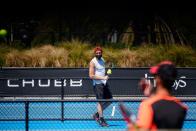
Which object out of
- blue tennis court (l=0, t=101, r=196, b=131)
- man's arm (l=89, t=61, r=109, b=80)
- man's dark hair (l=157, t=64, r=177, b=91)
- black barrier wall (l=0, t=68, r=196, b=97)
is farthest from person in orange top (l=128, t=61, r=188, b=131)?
black barrier wall (l=0, t=68, r=196, b=97)

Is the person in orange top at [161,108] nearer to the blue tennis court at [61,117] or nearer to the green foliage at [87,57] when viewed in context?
the blue tennis court at [61,117]

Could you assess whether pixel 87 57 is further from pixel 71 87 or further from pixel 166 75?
pixel 166 75

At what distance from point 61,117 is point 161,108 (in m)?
8.10

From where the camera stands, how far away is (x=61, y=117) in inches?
516

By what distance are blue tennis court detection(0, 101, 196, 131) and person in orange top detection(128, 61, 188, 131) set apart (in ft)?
21.3

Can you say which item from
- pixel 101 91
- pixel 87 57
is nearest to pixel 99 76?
pixel 101 91

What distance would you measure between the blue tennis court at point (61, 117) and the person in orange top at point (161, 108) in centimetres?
649

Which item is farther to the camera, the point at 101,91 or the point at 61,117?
the point at 101,91

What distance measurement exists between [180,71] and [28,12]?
1314 centimetres

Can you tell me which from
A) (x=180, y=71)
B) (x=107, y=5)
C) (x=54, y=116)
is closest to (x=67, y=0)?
(x=107, y=5)

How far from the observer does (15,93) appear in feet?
56.7

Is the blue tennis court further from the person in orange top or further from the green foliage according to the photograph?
the green foliage

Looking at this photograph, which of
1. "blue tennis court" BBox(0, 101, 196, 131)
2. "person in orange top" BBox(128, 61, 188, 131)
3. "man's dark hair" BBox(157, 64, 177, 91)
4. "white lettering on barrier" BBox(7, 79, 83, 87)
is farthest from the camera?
"white lettering on barrier" BBox(7, 79, 83, 87)

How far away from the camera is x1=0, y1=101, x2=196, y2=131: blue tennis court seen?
12.1 metres
